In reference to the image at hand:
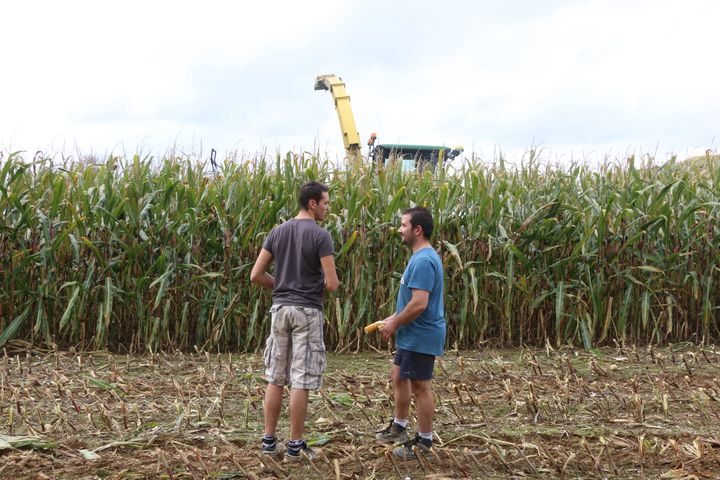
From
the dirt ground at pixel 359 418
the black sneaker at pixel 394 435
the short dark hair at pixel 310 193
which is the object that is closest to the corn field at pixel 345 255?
the dirt ground at pixel 359 418

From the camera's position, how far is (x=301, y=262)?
169 inches

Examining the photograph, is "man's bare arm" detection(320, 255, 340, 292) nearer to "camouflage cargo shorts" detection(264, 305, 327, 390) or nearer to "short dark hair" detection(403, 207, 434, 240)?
"camouflage cargo shorts" detection(264, 305, 327, 390)

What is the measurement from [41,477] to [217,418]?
1.30 meters

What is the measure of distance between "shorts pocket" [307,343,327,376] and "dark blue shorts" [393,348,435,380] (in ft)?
1.40

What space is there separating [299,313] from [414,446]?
0.93 metres

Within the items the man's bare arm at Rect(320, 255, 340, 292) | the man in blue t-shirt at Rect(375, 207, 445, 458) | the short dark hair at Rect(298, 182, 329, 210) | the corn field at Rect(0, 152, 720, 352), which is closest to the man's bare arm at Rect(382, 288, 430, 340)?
the man in blue t-shirt at Rect(375, 207, 445, 458)

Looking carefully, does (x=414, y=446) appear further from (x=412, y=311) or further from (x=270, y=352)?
(x=270, y=352)

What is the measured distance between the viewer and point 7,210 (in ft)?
26.3

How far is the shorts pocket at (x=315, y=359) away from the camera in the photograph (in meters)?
4.26

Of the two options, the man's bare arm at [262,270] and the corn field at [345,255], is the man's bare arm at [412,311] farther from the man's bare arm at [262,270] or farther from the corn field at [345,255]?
the corn field at [345,255]

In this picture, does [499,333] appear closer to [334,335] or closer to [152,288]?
[334,335]

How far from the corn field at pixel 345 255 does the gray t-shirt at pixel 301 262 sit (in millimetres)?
3269

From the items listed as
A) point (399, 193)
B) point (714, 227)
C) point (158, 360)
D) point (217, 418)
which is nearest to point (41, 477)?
point (217, 418)

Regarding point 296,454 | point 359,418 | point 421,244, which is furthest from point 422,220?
point 359,418
